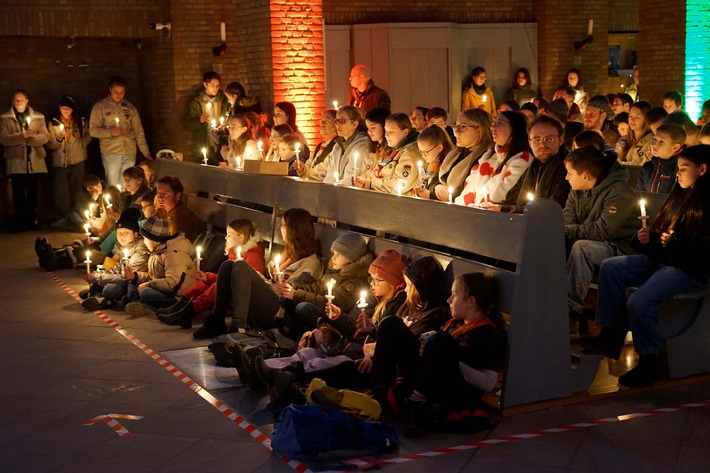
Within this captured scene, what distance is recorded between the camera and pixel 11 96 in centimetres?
1670

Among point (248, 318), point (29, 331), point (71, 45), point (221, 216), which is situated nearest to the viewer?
point (248, 318)

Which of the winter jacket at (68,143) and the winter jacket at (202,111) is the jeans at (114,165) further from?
the winter jacket at (202,111)

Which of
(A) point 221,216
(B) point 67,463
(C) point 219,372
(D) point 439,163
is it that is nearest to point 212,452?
(B) point 67,463

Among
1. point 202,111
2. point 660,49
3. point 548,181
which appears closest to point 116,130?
point 202,111

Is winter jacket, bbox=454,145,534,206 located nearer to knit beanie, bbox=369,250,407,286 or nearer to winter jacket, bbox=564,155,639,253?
winter jacket, bbox=564,155,639,253

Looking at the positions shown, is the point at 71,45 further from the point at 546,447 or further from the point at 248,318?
the point at 546,447

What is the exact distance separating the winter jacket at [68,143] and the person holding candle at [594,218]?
10.3m

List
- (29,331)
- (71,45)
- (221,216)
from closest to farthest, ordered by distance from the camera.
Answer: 1. (29,331)
2. (221,216)
3. (71,45)

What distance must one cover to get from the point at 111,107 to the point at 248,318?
820 centimetres

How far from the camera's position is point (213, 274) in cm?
968

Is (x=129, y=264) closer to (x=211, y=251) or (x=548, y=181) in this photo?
(x=211, y=251)

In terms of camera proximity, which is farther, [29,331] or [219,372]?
[29,331]

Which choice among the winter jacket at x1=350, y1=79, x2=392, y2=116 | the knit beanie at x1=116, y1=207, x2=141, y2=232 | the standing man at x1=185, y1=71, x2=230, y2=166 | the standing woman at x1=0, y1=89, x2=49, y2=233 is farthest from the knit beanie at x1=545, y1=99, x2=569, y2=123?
the standing woman at x1=0, y1=89, x2=49, y2=233

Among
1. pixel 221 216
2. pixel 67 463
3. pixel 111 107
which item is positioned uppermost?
pixel 111 107
